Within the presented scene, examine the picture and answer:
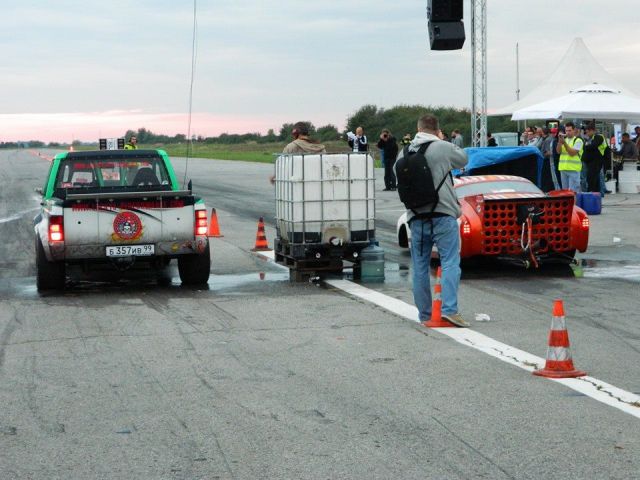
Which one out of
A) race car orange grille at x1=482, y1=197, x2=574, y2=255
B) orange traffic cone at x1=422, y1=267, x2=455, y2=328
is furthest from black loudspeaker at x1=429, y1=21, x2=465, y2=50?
orange traffic cone at x1=422, y1=267, x2=455, y2=328

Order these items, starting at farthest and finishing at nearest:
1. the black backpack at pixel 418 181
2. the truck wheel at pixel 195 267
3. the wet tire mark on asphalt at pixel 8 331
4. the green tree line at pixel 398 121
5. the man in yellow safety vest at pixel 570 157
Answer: the green tree line at pixel 398 121
the man in yellow safety vest at pixel 570 157
the truck wheel at pixel 195 267
the black backpack at pixel 418 181
the wet tire mark on asphalt at pixel 8 331

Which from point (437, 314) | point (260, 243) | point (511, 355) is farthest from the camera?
point (260, 243)

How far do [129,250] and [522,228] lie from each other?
4857 mm

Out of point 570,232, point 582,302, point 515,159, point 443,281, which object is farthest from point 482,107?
point 443,281

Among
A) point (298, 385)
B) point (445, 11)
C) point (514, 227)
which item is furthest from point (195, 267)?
point (445, 11)

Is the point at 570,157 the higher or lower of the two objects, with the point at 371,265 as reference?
higher

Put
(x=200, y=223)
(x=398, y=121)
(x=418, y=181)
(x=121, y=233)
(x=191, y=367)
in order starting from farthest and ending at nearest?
(x=398, y=121) → (x=200, y=223) → (x=121, y=233) → (x=418, y=181) → (x=191, y=367)

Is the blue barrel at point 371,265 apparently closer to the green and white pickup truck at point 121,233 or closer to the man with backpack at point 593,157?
the green and white pickup truck at point 121,233

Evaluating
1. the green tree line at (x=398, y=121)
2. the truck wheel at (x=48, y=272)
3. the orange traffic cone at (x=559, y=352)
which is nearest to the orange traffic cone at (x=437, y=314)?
the orange traffic cone at (x=559, y=352)

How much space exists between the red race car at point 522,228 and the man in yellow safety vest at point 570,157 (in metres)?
10.2

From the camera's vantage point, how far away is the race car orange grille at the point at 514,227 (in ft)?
45.9

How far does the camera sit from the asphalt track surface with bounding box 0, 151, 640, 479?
19.3 feet

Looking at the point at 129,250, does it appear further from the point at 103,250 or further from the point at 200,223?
the point at 200,223

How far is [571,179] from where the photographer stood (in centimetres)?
2478
